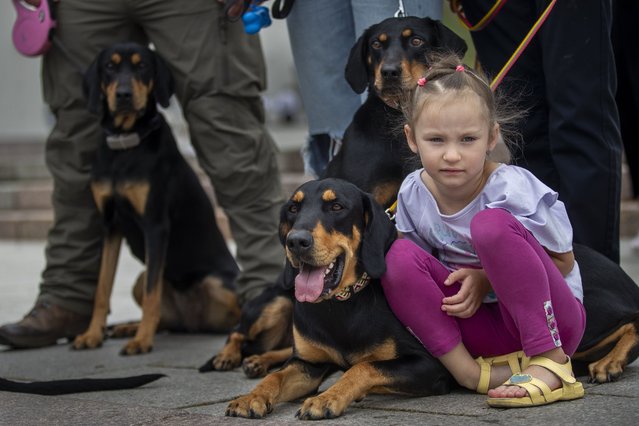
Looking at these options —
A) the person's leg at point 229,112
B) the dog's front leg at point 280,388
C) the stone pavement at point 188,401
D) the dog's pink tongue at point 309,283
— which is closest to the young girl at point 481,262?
the stone pavement at point 188,401

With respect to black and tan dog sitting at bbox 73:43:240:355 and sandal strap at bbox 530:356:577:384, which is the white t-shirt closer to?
sandal strap at bbox 530:356:577:384

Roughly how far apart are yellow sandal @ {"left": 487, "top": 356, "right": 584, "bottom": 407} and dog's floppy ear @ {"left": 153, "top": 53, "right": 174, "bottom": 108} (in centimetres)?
258

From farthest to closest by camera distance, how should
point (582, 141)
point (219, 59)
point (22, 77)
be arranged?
point (22, 77), point (219, 59), point (582, 141)

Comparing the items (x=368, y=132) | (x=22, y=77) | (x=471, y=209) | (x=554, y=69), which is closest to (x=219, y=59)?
(x=368, y=132)

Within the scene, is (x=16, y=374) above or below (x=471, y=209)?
below

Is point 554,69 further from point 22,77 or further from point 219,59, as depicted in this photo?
point 22,77

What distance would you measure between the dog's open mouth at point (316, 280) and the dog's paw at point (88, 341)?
2.09 meters

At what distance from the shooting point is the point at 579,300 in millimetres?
3314

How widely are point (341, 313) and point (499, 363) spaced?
53 centimetres

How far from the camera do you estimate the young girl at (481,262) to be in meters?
3.08

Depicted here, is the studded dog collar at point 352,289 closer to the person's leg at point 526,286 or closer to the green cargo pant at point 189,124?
the person's leg at point 526,286

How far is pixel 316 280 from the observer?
310 centimetres

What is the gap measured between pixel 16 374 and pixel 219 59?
175 centimetres

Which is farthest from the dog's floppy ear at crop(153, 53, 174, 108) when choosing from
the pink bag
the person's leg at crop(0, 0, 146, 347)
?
the pink bag
